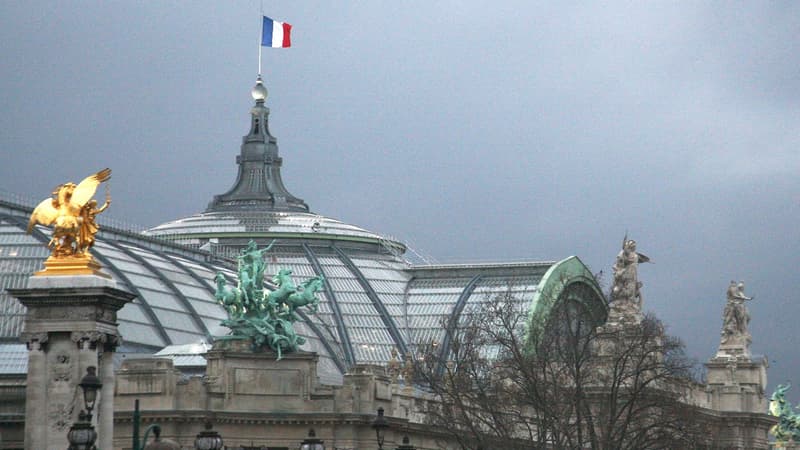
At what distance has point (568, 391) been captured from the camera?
9562cm

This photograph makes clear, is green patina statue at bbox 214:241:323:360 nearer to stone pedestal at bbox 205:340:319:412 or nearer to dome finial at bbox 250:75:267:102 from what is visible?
stone pedestal at bbox 205:340:319:412

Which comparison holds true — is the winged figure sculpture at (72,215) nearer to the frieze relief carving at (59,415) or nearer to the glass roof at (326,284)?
the frieze relief carving at (59,415)

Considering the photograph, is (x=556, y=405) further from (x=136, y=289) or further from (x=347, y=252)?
(x=347, y=252)

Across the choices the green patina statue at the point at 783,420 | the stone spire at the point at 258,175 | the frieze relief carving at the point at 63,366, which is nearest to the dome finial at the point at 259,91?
the stone spire at the point at 258,175

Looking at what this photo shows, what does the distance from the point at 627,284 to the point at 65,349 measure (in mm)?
54458

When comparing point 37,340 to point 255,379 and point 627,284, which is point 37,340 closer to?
point 255,379

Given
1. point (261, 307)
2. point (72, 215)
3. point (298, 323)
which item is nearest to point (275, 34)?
point (298, 323)

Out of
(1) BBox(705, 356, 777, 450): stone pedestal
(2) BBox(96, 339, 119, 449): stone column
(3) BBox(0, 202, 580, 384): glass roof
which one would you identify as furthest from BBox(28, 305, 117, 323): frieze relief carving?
(1) BBox(705, 356, 777, 450): stone pedestal

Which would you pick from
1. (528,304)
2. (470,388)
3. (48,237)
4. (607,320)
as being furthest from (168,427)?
(528,304)

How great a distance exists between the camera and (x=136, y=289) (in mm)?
112312

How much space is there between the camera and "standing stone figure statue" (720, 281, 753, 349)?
14612cm

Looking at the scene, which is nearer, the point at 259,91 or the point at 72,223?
the point at 72,223

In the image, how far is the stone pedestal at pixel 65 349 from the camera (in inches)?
2926

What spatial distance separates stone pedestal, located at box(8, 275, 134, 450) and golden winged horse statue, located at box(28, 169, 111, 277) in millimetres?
428
